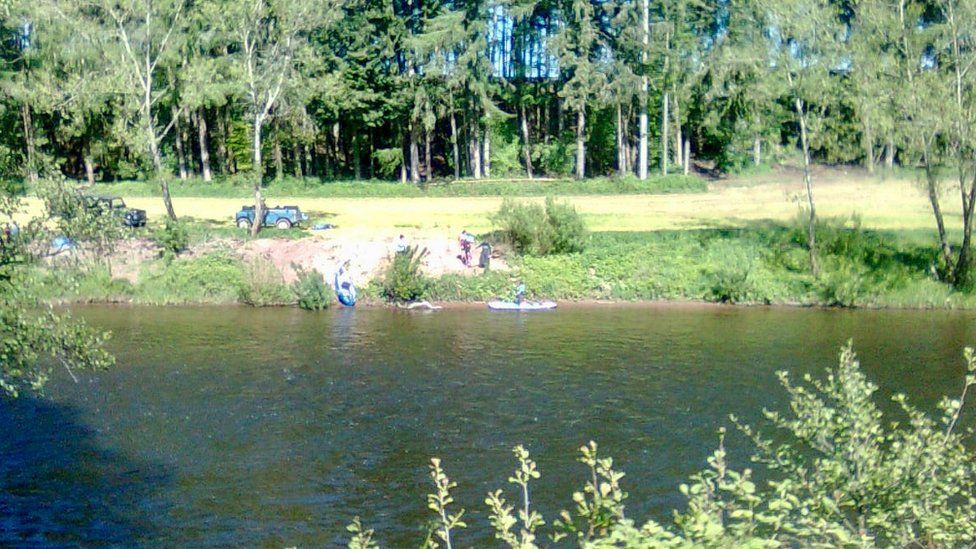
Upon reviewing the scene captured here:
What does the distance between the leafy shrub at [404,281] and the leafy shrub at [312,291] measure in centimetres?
201

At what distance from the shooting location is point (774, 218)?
47750mm

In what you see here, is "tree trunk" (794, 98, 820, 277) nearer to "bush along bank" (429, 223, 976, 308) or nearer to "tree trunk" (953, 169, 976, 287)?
"bush along bank" (429, 223, 976, 308)

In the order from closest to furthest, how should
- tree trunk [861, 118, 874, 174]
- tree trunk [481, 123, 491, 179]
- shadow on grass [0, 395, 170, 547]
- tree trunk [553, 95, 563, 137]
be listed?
shadow on grass [0, 395, 170, 547] → tree trunk [861, 118, 874, 174] → tree trunk [481, 123, 491, 179] → tree trunk [553, 95, 563, 137]

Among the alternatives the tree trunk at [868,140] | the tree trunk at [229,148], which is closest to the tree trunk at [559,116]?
the tree trunk at [229,148]

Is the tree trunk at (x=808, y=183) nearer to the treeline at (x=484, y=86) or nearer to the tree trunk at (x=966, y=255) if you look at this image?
the treeline at (x=484, y=86)

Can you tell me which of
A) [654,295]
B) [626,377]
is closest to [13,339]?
[626,377]

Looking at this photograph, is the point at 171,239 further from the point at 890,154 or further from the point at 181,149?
the point at 181,149

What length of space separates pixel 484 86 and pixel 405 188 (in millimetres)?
7353

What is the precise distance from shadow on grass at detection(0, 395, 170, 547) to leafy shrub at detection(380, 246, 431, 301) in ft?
50.1

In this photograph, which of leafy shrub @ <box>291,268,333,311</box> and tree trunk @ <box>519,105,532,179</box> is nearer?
leafy shrub @ <box>291,268,333,311</box>

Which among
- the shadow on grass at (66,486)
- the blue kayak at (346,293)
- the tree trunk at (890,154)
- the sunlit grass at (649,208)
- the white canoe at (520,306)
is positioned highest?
the tree trunk at (890,154)

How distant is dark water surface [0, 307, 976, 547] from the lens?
18.7 meters

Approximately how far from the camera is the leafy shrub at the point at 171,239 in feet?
133

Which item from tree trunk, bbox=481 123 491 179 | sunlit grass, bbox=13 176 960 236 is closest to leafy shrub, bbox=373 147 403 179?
tree trunk, bbox=481 123 491 179
